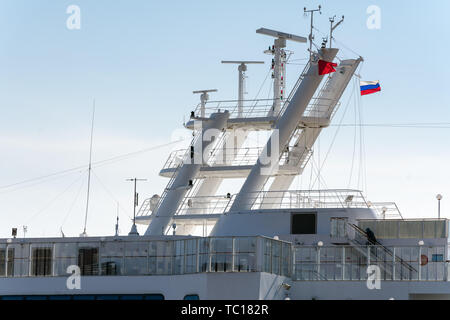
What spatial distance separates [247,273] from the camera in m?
61.8

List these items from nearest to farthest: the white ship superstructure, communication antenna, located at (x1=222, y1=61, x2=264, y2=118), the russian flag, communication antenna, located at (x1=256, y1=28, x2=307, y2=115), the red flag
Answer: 1. the white ship superstructure
2. the red flag
3. the russian flag
4. communication antenna, located at (x1=256, y1=28, x2=307, y2=115)
5. communication antenna, located at (x1=222, y1=61, x2=264, y2=118)

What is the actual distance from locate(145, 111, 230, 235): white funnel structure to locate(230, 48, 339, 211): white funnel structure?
15.4 feet

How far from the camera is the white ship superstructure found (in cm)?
6338

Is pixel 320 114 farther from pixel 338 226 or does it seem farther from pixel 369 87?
pixel 338 226

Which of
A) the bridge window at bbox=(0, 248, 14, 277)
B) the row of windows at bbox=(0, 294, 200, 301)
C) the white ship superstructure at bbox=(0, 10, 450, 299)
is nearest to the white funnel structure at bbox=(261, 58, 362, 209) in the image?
the white ship superstructure at bbox=(0, 10, 450, 299)

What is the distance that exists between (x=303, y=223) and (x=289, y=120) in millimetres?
7182

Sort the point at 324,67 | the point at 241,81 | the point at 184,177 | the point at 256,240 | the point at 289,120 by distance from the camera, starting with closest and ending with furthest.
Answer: the point at 256,240
the point at 324,67
the point at 289,120
the point at 184,177
the point at 241,81

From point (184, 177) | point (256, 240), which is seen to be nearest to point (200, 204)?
point (184, 177)

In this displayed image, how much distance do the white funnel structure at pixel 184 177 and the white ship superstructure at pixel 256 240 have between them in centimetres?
6

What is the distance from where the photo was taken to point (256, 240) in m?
62.5

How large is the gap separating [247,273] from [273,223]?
10.6 meters

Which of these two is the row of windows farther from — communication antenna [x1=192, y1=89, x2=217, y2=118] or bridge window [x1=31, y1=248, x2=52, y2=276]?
communication antenna [x1=192, y1=89, x2=217, y2=118]

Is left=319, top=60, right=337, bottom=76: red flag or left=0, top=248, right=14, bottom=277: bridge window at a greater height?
left=319, top=60, right=337, bottom=76: red flag
